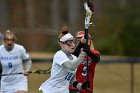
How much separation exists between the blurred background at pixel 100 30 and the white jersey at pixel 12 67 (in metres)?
2.57

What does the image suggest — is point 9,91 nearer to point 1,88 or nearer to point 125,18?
point 1,88

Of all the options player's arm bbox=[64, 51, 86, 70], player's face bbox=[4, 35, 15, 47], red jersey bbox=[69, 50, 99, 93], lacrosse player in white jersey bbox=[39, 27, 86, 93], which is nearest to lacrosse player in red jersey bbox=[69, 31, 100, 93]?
red jersey bbox=[69, 50, 99, 93]

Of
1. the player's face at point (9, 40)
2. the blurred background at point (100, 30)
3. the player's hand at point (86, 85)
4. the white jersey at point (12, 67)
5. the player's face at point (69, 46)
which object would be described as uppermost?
the player's face at point (69, 46)

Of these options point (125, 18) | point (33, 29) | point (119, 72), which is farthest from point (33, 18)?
point (119, 72)

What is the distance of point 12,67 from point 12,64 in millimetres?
82

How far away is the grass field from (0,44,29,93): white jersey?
3.94m

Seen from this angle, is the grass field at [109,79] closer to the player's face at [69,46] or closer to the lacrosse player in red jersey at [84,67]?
the lacrosse player in red jersey at [84,67]

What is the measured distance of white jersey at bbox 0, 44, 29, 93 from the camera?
656 inches

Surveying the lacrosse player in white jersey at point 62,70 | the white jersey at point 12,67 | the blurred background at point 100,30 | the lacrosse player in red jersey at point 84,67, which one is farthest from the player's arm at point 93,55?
the blurred background at point 100,30

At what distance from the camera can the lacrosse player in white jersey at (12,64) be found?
16641mm

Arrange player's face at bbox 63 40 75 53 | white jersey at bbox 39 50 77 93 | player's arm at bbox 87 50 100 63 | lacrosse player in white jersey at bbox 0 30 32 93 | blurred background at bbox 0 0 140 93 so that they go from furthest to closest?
blurred background at bbox 0 0 140 93 → lacrosse player in white jersey at bbox 0 30 32 93 → player's face at bbox 63 40 75 53 → white jersey at bbox 39 50 77 93 → player's arm at bbox 87 50 100 63

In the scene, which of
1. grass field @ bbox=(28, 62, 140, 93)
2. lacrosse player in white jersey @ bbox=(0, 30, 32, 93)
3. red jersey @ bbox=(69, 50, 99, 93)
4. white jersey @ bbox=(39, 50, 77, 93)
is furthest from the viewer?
grass field @ bbox=(28, 62, 140, 93)

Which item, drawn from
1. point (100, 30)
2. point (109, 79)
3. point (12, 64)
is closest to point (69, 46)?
point (12, 64)

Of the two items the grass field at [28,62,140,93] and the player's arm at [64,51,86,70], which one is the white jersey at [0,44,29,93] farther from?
the player's arm at [64,51,86,70]
